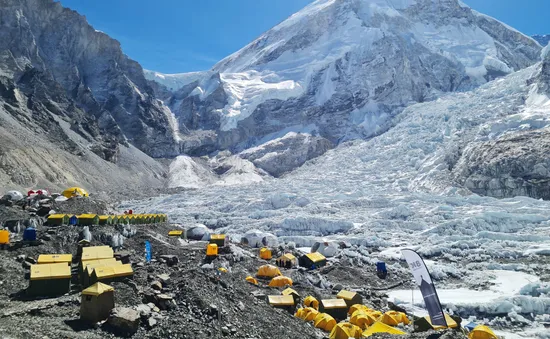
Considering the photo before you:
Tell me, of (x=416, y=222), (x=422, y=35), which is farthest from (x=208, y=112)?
(x=416, y=222)

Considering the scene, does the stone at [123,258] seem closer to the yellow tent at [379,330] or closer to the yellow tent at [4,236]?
the yellow tent at [4,236]

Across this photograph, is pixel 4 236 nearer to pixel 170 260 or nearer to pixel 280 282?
pixel 170 260

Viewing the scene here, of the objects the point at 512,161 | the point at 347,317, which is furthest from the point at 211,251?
the point at 512,161

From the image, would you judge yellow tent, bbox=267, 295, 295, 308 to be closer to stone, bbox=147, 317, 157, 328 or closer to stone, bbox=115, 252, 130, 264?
stone, bbox=147, 317, 157, 328

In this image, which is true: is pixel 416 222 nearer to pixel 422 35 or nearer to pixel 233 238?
pixel 233 238

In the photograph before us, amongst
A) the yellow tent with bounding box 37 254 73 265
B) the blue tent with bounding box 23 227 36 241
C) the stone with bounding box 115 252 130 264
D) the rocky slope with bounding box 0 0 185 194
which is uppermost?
the rocky slope with bounding box 0 0 185 194

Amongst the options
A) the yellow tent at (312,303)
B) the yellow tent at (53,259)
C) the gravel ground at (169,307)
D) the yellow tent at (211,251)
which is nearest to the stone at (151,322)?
the gravel ground at (169,307)

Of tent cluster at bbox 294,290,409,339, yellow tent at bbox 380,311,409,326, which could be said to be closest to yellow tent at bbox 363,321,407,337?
tent cluster at bbox 294,290,409,339
